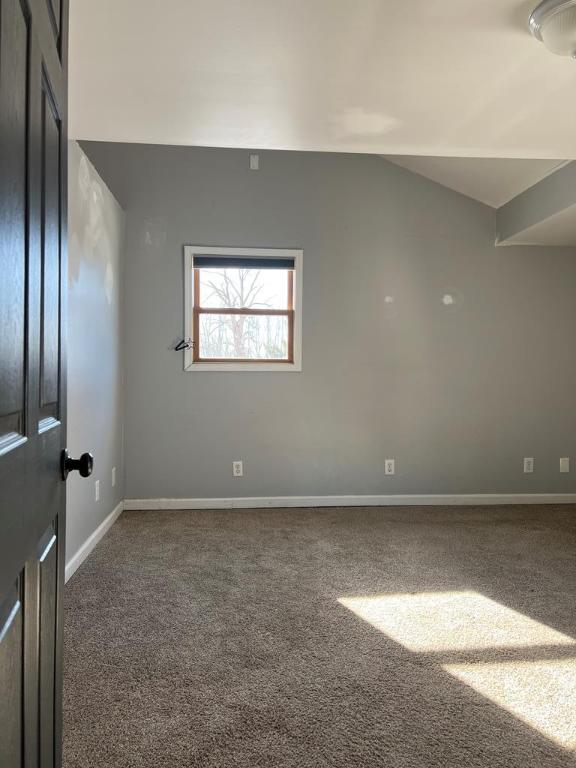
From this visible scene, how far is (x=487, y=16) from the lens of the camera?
6.02 ft

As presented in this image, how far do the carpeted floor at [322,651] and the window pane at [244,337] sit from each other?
153 cm

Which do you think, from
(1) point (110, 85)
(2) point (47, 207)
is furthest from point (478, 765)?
(1) point (110, 85)

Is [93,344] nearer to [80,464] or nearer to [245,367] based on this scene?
[245,367]

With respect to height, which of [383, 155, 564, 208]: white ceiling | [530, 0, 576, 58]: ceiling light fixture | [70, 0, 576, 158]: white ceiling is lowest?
[530, 0, 576, 58]: ceiling light fixture

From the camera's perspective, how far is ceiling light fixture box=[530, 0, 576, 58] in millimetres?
1740

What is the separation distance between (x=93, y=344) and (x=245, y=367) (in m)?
1.43

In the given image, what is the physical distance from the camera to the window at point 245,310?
4781mm

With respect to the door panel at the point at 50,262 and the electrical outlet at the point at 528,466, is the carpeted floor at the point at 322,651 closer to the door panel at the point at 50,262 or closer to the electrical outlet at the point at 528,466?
the electrical outlet at the point at 528,466

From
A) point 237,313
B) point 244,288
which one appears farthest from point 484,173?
point 237,313

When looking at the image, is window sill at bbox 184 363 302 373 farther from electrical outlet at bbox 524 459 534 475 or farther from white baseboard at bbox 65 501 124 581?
electrical outlet at bbox 524 459 534 475

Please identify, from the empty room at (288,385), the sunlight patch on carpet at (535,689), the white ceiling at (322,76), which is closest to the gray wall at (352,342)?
the empty room at (288,385)

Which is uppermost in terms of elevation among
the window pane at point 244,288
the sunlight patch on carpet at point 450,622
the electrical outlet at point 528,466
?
the window pane at point 244,288

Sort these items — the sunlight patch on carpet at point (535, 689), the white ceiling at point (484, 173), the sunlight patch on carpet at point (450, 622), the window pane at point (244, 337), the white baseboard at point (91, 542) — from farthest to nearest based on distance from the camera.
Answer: the window pane at point (244, 337)
the white ceiling at point (484, 173)
the white baseboard at point (91, 542)
the sunlight patch on carpet at point (450, 622)
the sunlight patch on carpet at point (535, 689)

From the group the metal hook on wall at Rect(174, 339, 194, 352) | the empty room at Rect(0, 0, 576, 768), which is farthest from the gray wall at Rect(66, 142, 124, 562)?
the metal hook on wall at Rect(174, 339, 194, 352)
